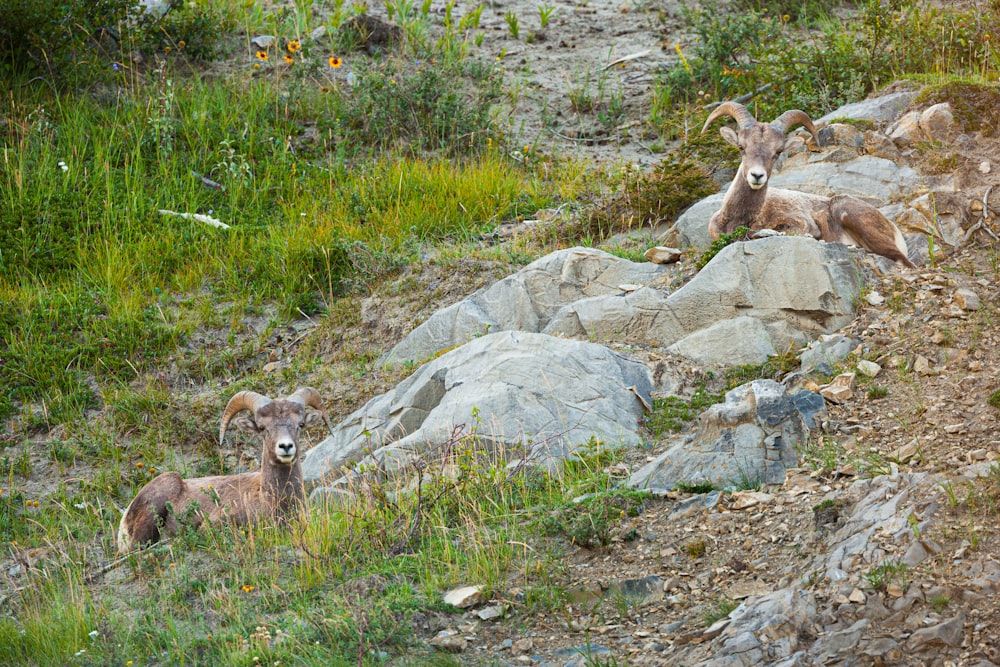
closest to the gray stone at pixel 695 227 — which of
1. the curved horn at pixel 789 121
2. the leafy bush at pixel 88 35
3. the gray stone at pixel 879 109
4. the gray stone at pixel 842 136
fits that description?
the curved horn at pixel 789 121

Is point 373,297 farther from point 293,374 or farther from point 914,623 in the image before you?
point 914,623

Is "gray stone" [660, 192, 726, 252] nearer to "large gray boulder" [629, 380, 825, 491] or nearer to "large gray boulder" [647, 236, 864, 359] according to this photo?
"large gray boulder" [647, 236, 864, 359]

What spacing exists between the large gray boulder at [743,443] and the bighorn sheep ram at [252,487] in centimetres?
282

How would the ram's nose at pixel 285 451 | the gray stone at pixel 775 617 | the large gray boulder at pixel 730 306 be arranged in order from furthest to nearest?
the large gray boulder at pixel 730 306, the ram's nose at pixel 285 451, the gray stone at pixel 775 617

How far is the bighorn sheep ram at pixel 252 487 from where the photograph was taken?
777 cm

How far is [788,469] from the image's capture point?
601 cm

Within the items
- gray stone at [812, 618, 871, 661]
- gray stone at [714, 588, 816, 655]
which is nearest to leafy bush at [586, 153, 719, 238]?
gray stone at [714, 588, 816, 655]

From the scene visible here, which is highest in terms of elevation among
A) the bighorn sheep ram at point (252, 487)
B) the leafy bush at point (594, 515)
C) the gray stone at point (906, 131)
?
the gray stone at point (906, 131)

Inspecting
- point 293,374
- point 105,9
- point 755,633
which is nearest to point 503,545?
point 755,633

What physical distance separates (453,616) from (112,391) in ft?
19.5

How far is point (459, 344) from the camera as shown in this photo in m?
9.25

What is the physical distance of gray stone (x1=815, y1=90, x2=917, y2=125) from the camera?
10.7m

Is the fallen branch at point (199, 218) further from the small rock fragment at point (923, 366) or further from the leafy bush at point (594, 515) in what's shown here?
the small rock fragment at point (923, 366)

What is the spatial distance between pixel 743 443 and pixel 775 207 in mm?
3595
